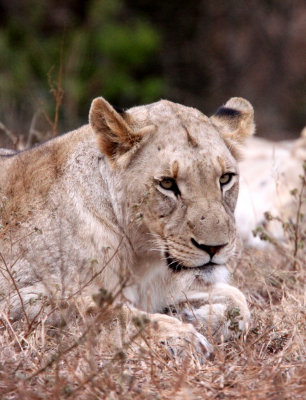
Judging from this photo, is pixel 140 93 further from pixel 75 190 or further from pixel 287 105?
pixel 75 190

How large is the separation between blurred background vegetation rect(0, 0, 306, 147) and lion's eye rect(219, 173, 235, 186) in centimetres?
1118

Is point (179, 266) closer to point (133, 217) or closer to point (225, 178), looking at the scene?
point (133, 217)

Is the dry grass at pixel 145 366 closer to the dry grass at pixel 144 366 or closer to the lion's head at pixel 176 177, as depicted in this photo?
the dry grass at pixel 144 366

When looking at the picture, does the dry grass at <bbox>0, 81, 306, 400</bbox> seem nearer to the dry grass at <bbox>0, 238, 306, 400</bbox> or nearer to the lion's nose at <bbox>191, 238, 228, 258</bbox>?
the dry grass at <bbox>0, 238, 306, 400</bbox>

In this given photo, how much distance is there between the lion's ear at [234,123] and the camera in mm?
4816

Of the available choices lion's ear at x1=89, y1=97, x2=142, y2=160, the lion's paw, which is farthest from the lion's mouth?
lion's ear at x1=89, y1=97, x2=142, y2=160

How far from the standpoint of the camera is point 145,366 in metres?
3.70

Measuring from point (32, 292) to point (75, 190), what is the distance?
66cm

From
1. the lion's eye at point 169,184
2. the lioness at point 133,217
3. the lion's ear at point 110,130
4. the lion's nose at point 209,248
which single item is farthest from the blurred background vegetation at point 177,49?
the lion's nose at point 209,248

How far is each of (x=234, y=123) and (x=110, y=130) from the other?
3.04 feet

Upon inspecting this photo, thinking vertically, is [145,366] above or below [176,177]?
below

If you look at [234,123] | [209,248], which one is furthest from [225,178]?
[234,123]

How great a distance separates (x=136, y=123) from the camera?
459 cm

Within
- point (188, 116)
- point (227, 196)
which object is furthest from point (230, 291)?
point (188, 116)
